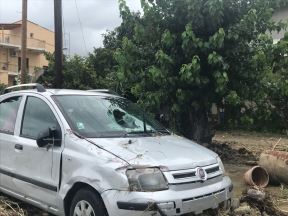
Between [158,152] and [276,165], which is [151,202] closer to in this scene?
[158,152]

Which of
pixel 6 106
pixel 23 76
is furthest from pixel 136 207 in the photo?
pixel 23 76

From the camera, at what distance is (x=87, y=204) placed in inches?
210

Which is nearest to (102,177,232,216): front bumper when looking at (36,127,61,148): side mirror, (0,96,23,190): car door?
(36,127,61,148): side mirror

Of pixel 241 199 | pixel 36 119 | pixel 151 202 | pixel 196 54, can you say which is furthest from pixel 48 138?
pixel 196 54

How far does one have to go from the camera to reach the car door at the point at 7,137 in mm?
6773

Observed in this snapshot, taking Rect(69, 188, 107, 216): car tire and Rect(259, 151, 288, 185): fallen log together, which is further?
Rect(259, 151, 288, 185): fallen log

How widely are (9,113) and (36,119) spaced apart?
873 mm

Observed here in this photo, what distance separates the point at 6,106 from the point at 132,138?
2391 mm

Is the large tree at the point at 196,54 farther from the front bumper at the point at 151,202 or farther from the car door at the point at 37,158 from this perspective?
the front bumper at the point at 151,202

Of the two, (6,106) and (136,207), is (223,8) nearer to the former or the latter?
(6,106)

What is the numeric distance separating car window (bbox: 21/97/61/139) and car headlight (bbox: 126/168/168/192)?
1370mm

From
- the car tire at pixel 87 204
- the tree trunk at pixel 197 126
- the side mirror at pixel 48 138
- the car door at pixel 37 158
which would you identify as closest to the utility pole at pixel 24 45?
the tree trunk at pixel 197 126

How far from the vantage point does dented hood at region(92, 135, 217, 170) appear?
527cm

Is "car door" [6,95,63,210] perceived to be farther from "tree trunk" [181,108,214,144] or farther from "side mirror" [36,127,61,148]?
"tree trunk" [181,108,214,144]
